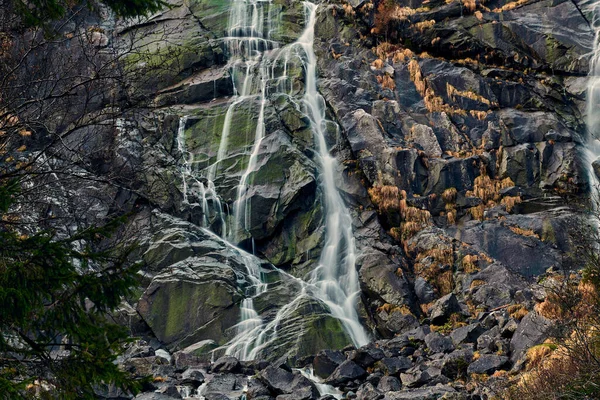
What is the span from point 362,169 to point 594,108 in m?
9.29

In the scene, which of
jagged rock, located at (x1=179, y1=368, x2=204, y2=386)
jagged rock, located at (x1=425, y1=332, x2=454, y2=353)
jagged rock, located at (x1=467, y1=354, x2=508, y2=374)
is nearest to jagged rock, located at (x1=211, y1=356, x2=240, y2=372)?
jagged rock, located at (x1=179, y1=368, x2=204, y2=386)

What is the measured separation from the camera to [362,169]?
24.0 metres

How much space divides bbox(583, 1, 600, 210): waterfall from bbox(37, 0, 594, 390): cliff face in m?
0.27

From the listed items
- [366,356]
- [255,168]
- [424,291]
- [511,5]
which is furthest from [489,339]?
[511,5]

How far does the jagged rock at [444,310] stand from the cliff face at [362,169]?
5 centimetres

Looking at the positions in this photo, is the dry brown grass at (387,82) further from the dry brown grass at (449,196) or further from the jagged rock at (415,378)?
the jagged rock at (415,378)

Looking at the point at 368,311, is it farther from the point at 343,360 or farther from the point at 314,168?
the point at 314,168

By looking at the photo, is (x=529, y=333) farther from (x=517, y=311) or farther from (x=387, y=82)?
(x=387, y=82)

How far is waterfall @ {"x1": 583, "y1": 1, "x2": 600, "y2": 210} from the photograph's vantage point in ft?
77.7

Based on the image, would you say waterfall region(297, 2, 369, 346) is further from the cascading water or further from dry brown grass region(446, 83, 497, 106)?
dry brown grass region(446, 83, 497, 106)

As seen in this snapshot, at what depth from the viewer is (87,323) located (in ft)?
19.8

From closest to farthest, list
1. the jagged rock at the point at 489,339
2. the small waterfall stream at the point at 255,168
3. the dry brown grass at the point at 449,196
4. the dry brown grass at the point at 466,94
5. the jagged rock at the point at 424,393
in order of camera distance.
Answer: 1. the jagged rock at the point at 424,393
2. the jagged rock at the point at 489,339
3. the small waterfall stream at the point at 255,168
4. the dry brown grass at the point at 449,196
5. the dry brown grass at the point at 466,94

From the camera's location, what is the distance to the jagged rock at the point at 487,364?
14336 mm

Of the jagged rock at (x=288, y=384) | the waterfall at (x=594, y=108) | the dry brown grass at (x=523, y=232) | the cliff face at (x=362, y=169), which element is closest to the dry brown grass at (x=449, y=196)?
the cliff face at (x=362, y=169)
